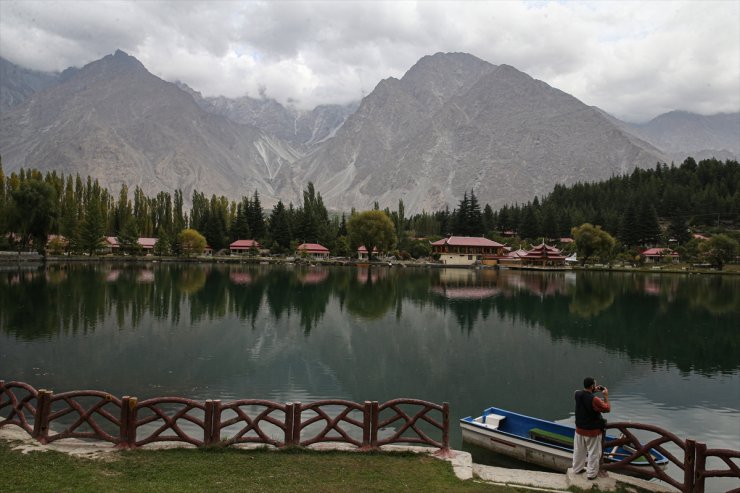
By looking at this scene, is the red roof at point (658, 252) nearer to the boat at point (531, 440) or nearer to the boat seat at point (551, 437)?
the boat at point (531, 440)

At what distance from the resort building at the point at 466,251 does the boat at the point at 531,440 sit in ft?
339

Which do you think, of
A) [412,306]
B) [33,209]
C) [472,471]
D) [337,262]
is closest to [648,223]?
[337,262]

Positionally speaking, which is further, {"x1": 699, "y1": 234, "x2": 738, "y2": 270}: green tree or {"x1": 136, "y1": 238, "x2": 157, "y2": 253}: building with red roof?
{"x1": 136, "y1": 238, "x2": 157, "y2": 253}: building with red roof

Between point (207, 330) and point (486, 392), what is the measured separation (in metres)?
18.6

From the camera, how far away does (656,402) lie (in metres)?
19.7

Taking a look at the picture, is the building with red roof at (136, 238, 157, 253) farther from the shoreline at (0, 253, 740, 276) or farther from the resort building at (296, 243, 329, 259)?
the resort building at (296, 243, 329, 259)

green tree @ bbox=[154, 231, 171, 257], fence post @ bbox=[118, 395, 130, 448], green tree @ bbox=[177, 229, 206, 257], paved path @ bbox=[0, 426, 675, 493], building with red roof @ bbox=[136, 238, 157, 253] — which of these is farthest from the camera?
building with red roof @ bbox=[136, 238, 157, 253]

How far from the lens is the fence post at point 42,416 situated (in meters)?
11.2

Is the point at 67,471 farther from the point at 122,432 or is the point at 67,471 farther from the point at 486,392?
the point at 486,392

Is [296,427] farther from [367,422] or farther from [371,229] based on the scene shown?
[371,229]

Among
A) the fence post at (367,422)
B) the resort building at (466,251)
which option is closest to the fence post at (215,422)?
the fence post at (367,422)

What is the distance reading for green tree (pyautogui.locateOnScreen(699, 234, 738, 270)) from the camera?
308ft

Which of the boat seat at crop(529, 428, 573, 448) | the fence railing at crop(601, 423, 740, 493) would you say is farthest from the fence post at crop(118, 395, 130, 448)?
the fence railing at crop(601, 423, 740, 493)

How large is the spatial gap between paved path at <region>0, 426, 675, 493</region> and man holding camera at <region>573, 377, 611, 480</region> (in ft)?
0.87
